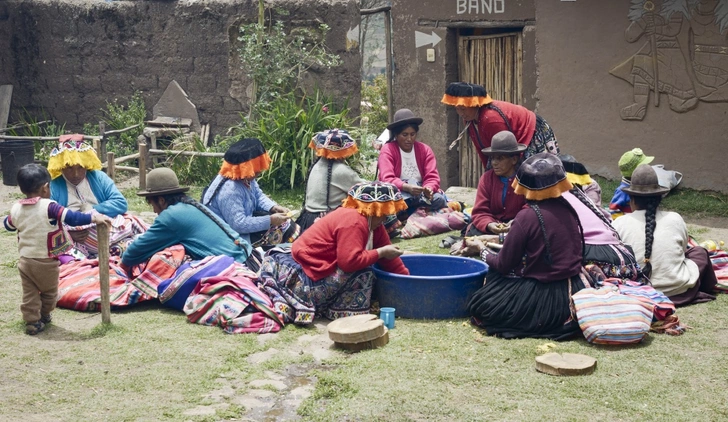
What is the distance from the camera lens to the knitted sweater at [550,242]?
554cm

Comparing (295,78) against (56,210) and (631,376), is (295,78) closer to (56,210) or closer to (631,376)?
(56,210)

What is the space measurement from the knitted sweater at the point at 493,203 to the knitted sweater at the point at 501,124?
49cm

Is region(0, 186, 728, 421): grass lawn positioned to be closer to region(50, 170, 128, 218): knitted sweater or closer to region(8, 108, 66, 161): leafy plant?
region(50, 170, 128, 218): knitted sweater

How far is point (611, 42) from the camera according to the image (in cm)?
988

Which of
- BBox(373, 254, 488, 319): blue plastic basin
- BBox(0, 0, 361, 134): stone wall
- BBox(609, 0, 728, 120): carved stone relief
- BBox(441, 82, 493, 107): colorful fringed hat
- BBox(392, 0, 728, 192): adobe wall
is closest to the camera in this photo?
BBox(373, 254, 488, 319): blue plastic basin

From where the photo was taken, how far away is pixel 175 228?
628 centimetres

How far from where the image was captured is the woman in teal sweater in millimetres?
6266

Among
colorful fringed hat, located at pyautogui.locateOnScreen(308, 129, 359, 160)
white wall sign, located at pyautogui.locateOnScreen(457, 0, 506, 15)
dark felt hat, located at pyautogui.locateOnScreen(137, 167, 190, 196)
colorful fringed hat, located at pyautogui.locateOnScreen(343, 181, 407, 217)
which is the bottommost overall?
colorful fringed hat, located at pyautogui.locateOnScreen(343, 181, 407, 217)

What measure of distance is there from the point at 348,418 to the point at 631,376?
1.67 metres

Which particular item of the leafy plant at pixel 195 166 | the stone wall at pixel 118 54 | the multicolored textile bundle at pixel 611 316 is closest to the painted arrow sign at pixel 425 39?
the stone wall at pixel 118 54

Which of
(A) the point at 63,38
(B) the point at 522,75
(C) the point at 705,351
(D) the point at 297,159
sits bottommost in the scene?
(C) the point at 705,351

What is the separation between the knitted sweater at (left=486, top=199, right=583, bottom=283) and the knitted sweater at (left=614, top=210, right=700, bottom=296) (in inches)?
28.3

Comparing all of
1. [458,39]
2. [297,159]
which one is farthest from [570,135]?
[297,159]

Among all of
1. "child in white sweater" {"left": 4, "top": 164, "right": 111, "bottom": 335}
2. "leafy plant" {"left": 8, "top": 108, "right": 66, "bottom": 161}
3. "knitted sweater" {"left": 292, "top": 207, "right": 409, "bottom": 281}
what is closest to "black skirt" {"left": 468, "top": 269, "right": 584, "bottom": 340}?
"knitted sweater" {"left": 292, "top": 207, "right": 409, "bottom": 281}
